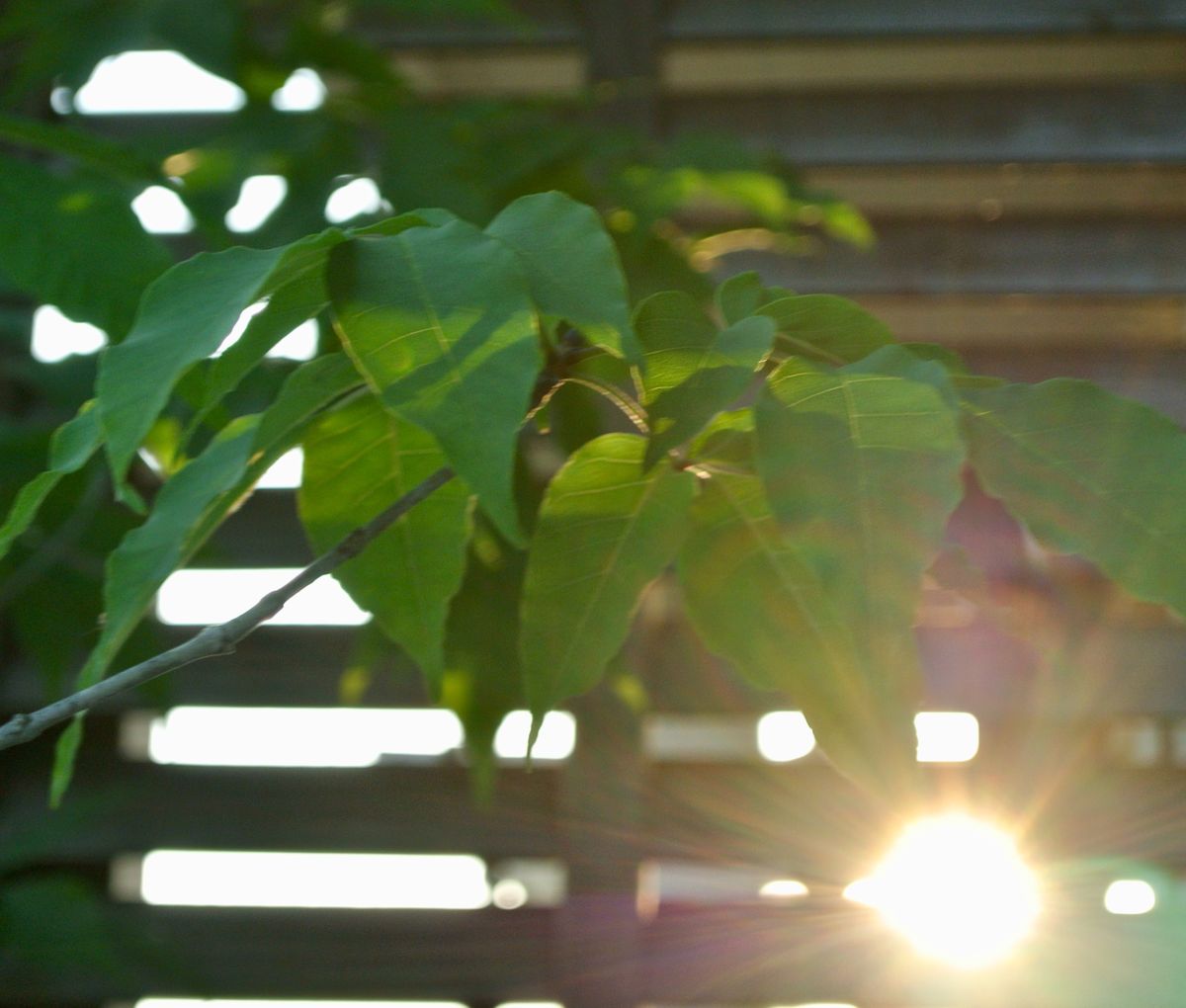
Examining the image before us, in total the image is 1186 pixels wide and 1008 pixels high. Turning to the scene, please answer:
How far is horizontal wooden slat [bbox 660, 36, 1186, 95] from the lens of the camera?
120 cm

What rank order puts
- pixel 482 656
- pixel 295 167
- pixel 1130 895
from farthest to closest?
Result: pixel 1130 895, pixel 295 167, pixel 482 656

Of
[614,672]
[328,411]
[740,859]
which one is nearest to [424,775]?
[740,859]

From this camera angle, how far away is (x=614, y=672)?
81 centimetres

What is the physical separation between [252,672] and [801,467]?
1007 mm

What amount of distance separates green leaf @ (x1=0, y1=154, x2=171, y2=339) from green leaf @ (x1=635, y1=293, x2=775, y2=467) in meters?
0.32

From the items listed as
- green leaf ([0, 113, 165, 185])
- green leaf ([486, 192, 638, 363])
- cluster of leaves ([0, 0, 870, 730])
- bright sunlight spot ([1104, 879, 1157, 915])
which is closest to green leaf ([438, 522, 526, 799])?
cluster of leaves ([0, 0, 870, 730])

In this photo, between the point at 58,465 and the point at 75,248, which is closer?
the point at 58,465

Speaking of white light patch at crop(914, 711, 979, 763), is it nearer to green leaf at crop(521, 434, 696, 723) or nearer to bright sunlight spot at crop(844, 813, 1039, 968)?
bright sunlight spot at crop(844, 813, 1039, 968)

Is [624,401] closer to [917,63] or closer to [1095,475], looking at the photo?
[1095,475]

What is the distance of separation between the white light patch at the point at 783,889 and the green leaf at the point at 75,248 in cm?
82

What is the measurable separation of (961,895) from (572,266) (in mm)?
586

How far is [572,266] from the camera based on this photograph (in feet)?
1.02

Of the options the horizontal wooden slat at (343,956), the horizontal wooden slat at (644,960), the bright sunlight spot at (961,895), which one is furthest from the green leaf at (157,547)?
the horizontal wooden slat at (343,956)

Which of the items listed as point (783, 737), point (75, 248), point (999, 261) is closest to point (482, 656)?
point (75, 248)
